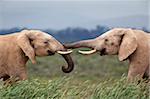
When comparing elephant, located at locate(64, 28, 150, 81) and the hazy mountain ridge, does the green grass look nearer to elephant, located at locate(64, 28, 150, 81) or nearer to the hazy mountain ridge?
elephant, located at locate(64, 28, 150, 81)

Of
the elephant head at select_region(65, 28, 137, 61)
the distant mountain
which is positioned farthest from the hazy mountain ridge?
the elephant head at select_region(65, 28, 137, 61)

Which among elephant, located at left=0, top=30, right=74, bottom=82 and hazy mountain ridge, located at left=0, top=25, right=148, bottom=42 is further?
hazy mountain ridge, located at left=0, top=25, right=148, bottom=42

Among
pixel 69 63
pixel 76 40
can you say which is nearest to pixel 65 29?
pixel 76 40

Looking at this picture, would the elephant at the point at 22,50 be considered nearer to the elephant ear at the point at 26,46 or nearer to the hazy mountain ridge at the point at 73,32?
the elephant ear at the point at 26,46

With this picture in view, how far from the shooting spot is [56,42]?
6.55ft

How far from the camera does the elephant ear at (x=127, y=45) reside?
6.44ft

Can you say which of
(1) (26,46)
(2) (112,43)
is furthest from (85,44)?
(1) (26,46)

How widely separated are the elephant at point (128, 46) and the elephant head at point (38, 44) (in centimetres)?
5

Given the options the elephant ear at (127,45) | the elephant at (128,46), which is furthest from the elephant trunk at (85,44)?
the elephant ear at (127,45)

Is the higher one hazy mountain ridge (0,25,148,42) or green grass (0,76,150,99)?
hazy mountain ridge (0,25,148,42)

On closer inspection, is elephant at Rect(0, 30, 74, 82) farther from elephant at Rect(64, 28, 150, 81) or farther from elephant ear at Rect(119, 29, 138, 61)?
elephant ear at Rect(119, 29, 138, 61)

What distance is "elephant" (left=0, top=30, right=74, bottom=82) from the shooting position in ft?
6.48

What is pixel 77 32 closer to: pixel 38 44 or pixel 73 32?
pixel 73 32

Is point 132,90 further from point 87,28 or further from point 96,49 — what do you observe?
point 87,28
